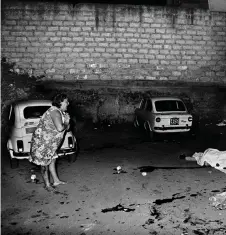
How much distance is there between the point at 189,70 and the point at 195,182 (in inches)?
331

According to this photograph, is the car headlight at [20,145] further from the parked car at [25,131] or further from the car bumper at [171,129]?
the car bumper at [171,129]

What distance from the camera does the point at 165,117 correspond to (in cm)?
902

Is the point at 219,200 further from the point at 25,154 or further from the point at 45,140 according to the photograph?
the point at 25,154

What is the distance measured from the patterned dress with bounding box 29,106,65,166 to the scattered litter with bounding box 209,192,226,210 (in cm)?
293

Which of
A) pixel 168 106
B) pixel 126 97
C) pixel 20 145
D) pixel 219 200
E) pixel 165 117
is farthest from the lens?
pixel 126 97

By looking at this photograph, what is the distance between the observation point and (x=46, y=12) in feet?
39.1

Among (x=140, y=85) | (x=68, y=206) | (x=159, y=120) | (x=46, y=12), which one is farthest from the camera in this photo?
(x=140, y=85)

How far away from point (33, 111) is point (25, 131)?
0.74 m

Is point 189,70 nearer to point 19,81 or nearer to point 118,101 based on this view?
point 118,101

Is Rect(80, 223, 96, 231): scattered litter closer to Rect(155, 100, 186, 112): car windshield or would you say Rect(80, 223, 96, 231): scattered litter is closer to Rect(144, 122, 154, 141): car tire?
Rect(144, 122, 154, 141): car tire

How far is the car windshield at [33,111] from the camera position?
6.54 meters

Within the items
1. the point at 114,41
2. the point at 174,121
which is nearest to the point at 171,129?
the point at 174,121

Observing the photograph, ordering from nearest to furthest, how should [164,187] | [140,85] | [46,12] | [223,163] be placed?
[164,187] < [223,163] < [46,12] < [140,85]

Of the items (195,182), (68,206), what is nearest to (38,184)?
(68,206)
